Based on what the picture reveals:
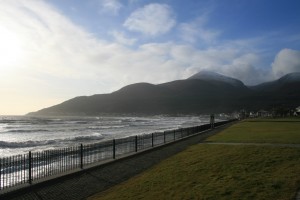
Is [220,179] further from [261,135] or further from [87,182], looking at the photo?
[261,135]

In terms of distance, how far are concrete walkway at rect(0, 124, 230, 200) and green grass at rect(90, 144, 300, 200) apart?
60 cm

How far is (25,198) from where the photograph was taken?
9922 mm

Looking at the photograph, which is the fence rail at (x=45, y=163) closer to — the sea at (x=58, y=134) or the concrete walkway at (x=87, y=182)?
the concrete walkway at (x=87, y=182)

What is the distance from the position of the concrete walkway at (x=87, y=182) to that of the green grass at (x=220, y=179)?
1.96ft

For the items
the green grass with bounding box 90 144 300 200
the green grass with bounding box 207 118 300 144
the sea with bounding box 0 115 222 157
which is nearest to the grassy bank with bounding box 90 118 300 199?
the green grass with bounding box 90 144 300 200

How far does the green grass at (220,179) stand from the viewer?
9.71m

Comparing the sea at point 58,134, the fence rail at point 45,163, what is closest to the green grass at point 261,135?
the fence rail at point 45,163

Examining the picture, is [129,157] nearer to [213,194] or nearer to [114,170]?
[114,170]

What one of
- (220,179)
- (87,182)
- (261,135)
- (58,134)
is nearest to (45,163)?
(87,182)

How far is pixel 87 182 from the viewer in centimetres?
1234

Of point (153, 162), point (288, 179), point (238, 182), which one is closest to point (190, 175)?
point (238, 182)

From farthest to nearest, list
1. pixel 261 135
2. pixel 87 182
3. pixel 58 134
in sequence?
1. pixel 58 134
2. pixel 261 135
3. pixel 87 182

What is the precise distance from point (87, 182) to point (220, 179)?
4.70 meters

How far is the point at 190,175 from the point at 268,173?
2.72m
